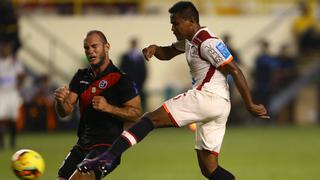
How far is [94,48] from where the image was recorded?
29.7 feet

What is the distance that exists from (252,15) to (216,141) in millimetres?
20572

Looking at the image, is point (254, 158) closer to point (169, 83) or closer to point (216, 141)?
point (216, 141)

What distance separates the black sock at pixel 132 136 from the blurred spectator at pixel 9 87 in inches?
380

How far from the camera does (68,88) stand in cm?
914

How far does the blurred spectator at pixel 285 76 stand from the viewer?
2661 centimetres

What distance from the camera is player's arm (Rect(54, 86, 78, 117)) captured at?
8.88 m

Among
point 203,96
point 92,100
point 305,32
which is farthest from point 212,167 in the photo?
point 305,32

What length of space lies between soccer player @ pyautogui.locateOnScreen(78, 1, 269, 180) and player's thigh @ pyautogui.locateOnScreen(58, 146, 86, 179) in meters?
0.66

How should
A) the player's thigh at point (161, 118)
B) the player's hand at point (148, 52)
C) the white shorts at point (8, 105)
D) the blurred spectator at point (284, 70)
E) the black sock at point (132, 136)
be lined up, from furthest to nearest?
the blurred spectator at point (284, 70) → the white shorts at point (8, 105) → the player's hand at point (148, 52) → the player's thigh at point (161, 118) → the black sock at point (132, 136)

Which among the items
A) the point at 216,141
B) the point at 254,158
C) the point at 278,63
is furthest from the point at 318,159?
the point at 278,63

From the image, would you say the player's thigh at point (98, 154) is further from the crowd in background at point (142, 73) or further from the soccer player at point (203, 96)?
the crowd in background at point (142, 73)

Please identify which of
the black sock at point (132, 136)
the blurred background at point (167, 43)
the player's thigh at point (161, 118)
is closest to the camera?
the black sock at point (132, 136)

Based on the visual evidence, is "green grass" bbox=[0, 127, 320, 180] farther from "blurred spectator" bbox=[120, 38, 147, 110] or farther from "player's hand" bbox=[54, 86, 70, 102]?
→ "player's hand" bbox=[54, 86, 70, 102]

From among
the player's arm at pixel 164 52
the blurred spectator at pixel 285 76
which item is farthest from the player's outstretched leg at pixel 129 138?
the blurred spectator at pixel 285 76
